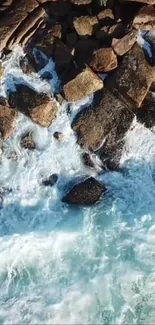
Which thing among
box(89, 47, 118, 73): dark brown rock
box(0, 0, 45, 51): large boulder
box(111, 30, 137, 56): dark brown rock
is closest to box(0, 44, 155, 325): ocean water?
box(0, 0, 45, 51): large boulder

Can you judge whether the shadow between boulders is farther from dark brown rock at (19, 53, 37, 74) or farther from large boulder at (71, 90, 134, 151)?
dark brown rock at (19, 53, 37, 74)

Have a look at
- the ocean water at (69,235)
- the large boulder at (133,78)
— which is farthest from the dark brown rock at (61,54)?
the large boulder at (133,78)

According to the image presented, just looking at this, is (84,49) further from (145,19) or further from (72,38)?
(145,19)

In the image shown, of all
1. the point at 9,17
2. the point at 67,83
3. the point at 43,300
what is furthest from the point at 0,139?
the point at 43,300

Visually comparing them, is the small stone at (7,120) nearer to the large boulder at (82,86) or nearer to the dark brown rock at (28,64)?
the dark brown rock at (28,64)

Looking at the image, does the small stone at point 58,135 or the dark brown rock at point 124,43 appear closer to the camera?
the dark brown rock at point 124,43

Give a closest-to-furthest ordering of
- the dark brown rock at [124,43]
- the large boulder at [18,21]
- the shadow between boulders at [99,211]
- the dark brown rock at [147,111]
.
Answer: the shadow between boulders at [99,211] < the dark brown rock at [124,43] < the large boulder at [18,21] < the dark brown rock at [147,111]

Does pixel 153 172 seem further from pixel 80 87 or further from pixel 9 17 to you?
pixel 9 17
